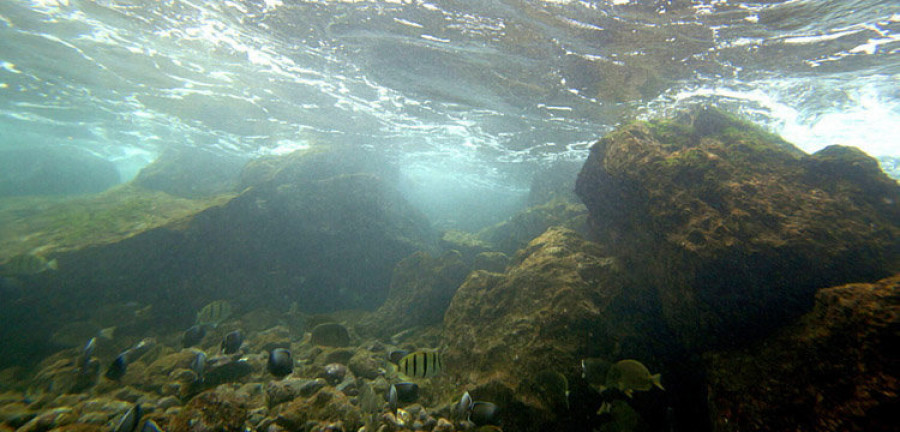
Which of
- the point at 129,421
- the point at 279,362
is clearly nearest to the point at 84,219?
the point at 129,421

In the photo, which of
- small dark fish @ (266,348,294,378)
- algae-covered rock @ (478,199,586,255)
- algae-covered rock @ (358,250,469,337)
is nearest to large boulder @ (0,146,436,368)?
algae-covered rock @ (358,250,469,337)

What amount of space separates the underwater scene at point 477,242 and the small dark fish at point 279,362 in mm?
43

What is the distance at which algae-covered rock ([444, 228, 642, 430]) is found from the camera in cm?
509

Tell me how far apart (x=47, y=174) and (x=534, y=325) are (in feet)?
145

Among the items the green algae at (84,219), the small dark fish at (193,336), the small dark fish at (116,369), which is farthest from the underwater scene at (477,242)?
the small dark fish at (193,336)

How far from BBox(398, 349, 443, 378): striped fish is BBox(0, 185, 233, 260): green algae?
14649 millimetres

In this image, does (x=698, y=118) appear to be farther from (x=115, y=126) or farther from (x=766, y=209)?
(x=115, y=126)

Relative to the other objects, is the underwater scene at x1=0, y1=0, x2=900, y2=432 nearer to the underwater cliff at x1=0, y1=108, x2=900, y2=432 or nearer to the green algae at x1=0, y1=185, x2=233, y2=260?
the underwater cliff at x1=0, y1=108, x2=900, y2=432

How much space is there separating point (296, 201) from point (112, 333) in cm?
920

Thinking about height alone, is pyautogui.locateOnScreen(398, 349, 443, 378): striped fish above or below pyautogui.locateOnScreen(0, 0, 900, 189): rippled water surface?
below

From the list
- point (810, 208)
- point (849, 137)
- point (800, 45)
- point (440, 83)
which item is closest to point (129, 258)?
point (440, 83)

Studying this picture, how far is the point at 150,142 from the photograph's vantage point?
31953mm

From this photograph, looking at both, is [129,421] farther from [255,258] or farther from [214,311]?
[255,258]

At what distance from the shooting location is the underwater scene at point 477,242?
4.50 meters
